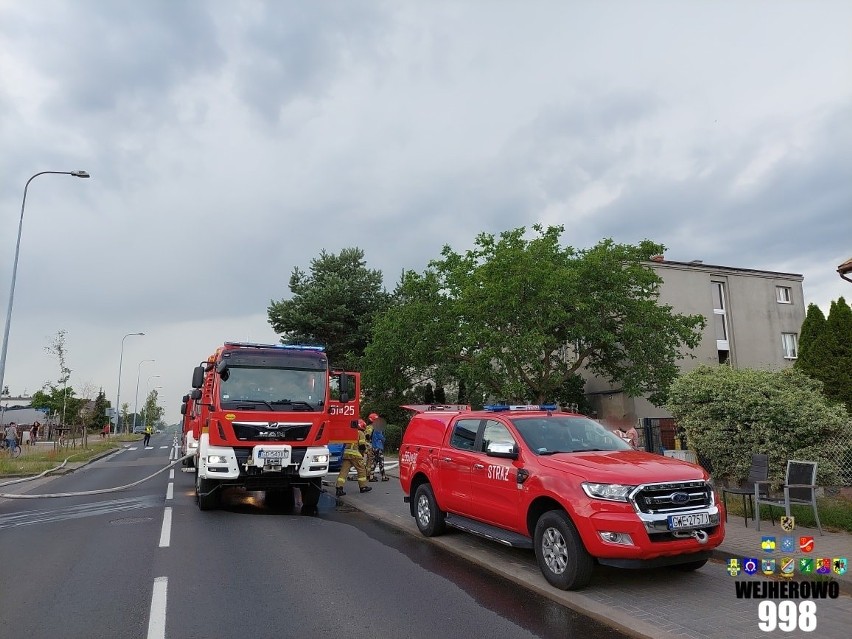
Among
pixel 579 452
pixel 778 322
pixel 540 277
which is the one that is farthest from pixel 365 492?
pixel 778 322

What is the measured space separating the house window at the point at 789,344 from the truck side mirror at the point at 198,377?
36.6 metres

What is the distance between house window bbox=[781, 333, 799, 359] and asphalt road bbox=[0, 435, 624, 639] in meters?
35.1

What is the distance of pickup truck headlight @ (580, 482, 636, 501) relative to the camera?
553cm

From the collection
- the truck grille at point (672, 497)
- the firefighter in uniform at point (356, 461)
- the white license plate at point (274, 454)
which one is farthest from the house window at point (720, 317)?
the truck grille at point (672, 497)

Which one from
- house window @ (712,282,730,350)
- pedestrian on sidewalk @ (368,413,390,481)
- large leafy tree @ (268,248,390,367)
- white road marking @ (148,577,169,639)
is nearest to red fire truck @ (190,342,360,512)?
white road marking @ (148,577,169,639)

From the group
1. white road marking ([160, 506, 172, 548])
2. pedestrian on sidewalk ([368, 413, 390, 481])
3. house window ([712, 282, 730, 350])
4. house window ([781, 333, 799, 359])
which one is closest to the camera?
white road marking ([160, 506, 172, 548])

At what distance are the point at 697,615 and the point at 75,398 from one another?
172ft

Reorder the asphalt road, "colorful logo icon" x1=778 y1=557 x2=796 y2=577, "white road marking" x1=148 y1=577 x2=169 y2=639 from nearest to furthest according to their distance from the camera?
"white road marking" x1=148 y1=577 x2=169 y2=639
the asphalt road
"colorful logo icon" x1=778 y1=557 x2=796 y2=577

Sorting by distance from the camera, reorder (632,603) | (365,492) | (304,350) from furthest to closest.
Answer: (365,492), (304,350), (632,603)

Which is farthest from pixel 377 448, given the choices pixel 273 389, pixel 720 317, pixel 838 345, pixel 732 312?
pixel 732 312

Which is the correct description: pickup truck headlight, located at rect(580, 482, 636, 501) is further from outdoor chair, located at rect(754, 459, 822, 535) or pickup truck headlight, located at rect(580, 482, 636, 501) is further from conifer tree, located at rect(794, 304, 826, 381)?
conifer tree, located at rect(794, 304, 826, 381)

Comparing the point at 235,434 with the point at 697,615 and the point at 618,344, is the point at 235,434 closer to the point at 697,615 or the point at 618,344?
the point at 697,615

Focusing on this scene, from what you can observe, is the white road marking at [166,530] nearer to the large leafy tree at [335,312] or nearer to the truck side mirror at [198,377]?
the truck side mirror at [198,377]

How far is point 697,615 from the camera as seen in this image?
5.06m
